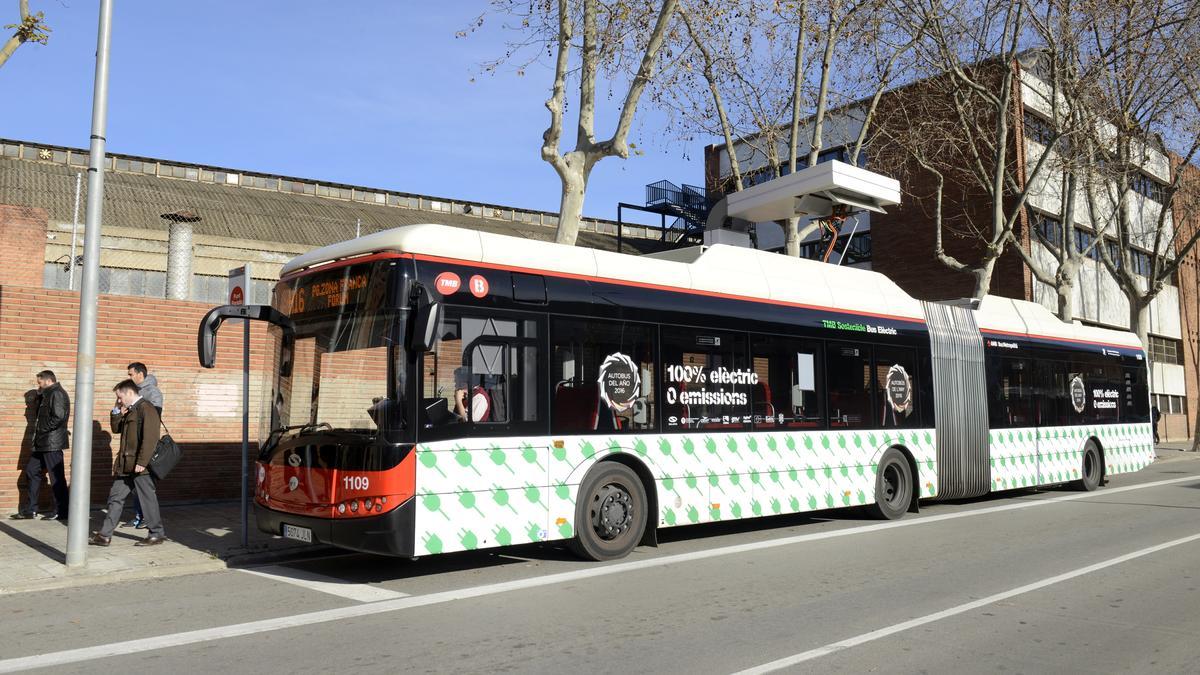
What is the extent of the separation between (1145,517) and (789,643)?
30.3 feet

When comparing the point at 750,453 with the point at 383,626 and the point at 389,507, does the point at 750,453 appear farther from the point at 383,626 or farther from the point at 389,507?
the point at 383,626

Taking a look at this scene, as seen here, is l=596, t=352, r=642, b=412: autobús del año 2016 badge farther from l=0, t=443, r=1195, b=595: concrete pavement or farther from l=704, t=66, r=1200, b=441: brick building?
l=704, t=66, r=1200, b=441: brick building

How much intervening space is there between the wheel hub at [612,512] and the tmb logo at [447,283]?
2479mm

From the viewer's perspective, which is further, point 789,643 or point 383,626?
point 383,626

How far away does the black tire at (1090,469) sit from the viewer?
52.7 feet

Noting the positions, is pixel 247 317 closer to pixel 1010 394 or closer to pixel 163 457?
pixel 163 457

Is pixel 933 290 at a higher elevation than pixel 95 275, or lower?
higher

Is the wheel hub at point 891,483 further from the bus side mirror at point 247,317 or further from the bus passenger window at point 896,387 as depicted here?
the bus side mirror at point 247,317

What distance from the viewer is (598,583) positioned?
7.49 meters

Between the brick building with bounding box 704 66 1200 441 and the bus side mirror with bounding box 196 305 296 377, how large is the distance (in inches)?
801

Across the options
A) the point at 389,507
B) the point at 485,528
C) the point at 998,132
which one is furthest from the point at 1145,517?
Result: the point at 998,132

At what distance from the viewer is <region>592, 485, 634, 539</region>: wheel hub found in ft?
28.1

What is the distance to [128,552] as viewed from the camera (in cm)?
876

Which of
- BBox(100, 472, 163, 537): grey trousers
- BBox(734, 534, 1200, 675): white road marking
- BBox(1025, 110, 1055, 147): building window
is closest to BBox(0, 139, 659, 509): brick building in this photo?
BBox(100, 472, 163, 537): grey trousers
